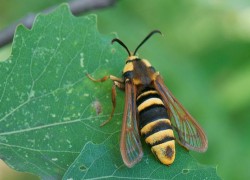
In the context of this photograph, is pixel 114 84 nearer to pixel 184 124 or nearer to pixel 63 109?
pixel 63 109

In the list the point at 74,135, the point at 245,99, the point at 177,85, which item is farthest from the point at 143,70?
the point at 245,99

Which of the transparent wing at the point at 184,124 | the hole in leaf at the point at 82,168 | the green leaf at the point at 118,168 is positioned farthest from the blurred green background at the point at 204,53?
the hole in leaf at the point at 82,168

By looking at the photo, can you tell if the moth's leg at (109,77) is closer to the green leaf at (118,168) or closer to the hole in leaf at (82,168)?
the green leaf at (118,168)

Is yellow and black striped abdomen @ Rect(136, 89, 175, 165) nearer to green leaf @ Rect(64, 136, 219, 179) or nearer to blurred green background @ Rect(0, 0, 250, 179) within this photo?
green leaf @ Rect(64, 136, 219, 179)

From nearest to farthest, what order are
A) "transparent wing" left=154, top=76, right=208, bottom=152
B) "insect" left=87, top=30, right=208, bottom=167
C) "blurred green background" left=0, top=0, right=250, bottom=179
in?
"insect" left=87, top=30, right=208, bottom=167 < "transparent wing" left=154, top=76, right=208, bottom=152 < "blurred green background" left=0, top=0, right=250, bottom=179

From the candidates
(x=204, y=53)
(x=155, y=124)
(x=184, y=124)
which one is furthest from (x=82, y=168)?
(x=204, y=53)

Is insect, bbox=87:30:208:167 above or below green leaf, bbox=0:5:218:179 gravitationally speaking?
below

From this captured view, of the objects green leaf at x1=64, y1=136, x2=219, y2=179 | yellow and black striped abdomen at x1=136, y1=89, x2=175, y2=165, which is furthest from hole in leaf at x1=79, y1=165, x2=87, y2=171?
yellow and black striped abdomen at x1=136, y1=89, x2=175, y2=165
